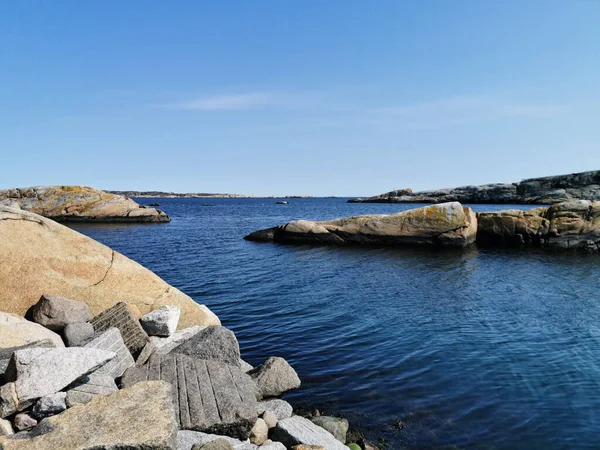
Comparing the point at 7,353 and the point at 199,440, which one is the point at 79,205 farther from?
the point at 199,440

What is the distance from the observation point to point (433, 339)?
42.2 feet

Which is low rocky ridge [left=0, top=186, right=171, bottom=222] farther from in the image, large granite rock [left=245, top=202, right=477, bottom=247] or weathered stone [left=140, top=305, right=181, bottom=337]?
weathered stone [left=140, top=305, right=181, bottom=337]

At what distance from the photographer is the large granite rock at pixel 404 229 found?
32.6 metres

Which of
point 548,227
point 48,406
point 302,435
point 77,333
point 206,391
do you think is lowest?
point 302,435

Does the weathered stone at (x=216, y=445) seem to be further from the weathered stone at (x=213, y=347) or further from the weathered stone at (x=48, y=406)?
the weathered stone at (x=213, y=347)

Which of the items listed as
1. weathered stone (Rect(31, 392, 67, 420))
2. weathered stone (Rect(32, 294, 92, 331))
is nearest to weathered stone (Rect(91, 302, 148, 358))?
weathered stone (Rect(32, 294, 92, 331))

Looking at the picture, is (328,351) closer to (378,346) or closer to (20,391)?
(378,346)

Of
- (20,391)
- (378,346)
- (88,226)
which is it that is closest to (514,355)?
(378,346)

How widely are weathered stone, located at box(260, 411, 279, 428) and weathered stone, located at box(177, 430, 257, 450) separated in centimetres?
83

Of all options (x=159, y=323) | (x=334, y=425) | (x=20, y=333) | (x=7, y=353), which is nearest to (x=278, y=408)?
(x=334, y=425)

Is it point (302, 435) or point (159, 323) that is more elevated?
point (159, 323)

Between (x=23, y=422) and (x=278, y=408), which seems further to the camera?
(x=278, y=408)

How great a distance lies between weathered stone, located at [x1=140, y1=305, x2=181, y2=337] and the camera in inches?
403

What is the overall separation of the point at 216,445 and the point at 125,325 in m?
4.42
